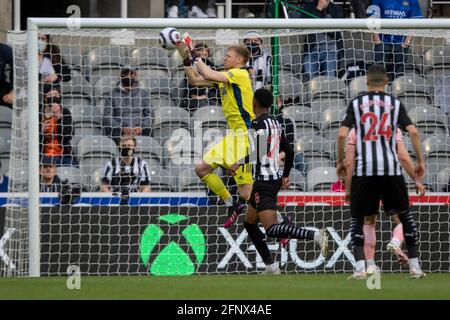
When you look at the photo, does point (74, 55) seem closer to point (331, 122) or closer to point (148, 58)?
point (148, 58)

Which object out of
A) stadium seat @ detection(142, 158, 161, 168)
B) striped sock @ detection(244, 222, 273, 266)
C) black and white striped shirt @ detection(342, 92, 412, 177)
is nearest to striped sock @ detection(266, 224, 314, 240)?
striped sock @ detection(244, 222, 273, 266)

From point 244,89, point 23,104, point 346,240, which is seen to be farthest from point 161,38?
point 346,240

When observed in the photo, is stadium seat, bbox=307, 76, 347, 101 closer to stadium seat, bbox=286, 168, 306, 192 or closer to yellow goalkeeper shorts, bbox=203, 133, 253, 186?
stadium seat, bbox=286, 168, 306, 192

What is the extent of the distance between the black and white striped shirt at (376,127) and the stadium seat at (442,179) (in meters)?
4.41

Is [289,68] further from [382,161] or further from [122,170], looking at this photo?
[382,161]

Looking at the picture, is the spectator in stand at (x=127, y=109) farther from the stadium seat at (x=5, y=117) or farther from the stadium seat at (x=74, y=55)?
the stadium seat at (x=5, y=117)

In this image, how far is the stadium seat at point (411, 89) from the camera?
16.3m

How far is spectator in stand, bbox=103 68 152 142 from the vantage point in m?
15.9

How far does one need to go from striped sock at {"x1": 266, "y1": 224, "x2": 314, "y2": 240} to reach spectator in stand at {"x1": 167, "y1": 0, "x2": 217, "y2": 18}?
21.8 ft

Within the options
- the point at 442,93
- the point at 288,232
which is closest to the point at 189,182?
the point at 288,232

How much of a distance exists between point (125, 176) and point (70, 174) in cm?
66

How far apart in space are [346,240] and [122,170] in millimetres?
2735

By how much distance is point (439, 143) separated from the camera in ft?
52.6

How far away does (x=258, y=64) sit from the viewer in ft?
53.7
